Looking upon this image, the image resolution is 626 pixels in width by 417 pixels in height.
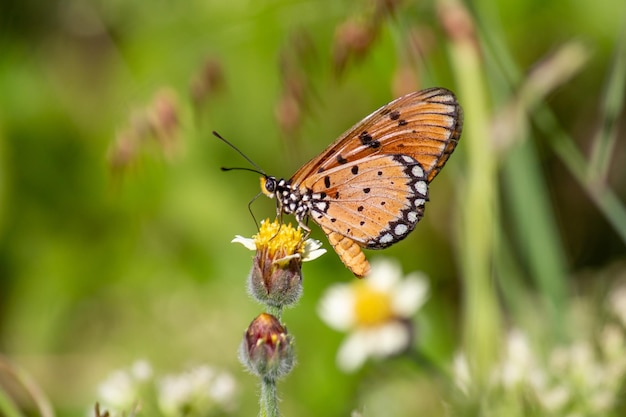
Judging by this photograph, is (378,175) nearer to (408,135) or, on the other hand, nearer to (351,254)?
(408,135)

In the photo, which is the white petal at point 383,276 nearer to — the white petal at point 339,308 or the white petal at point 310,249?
the white petal at point 339,308

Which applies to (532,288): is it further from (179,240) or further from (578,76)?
(179,240)

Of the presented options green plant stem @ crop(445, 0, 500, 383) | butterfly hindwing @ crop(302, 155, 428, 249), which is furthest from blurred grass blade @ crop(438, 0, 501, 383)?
butterfly hindwing @ crop(302, 155, 428, 249)

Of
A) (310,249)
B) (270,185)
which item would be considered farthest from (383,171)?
(310,249)

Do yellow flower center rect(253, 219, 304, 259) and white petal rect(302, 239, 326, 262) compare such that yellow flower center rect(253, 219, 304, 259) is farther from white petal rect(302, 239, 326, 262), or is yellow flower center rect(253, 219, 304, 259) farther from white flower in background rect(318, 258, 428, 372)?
white flower in background rect(318, 258, 428, 372)

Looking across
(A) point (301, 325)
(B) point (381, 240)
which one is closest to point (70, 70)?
(A) point (301, 325)
